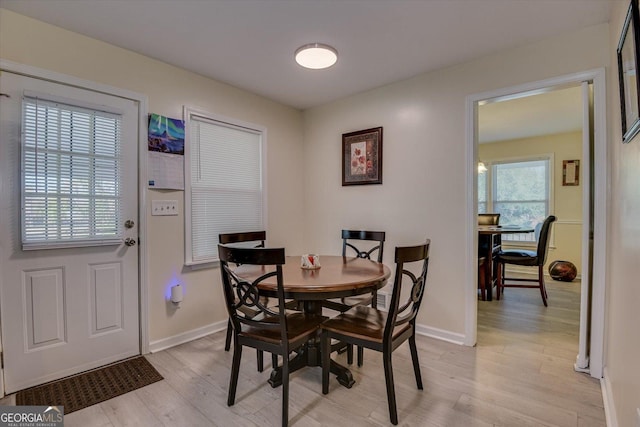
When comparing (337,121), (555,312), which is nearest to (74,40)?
(337,121)

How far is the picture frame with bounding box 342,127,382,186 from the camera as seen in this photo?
3.18 metres

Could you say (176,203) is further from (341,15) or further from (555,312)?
(555,312)

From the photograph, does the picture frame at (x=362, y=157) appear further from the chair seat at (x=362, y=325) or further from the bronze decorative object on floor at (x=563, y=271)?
the bronze decorative object on floor at (x=563, y=271)

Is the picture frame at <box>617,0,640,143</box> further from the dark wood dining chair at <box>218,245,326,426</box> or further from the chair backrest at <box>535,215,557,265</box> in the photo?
the chair backrest at <box>535,215,557,265</box>

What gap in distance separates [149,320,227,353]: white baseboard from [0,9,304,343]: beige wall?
28mm

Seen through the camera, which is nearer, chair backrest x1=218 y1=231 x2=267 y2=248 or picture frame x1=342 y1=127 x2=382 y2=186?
chair backrest x1=218 y1=231 x2=267 y2=248

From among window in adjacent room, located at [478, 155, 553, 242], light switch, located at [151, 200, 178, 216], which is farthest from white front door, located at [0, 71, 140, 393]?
window in adjacent room, located at [478, 155, 553, 242]

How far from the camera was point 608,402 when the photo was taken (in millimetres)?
1750

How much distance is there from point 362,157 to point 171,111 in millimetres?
1854

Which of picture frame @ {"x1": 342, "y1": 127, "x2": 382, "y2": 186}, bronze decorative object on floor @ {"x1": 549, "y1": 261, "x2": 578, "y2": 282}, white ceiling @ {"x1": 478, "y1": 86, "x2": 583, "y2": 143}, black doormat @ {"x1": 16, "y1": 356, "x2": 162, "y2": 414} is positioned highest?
white ceiling @ {"x1": 478, "y1": 86, "x2": 583, "y2": 143}

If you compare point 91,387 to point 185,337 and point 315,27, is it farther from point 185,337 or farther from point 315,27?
point 315,27

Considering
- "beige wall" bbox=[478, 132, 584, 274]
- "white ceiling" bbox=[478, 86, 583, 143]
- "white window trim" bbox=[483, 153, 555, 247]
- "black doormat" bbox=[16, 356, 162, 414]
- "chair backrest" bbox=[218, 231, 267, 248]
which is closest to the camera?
"black doormat" bbox=[16, 356, 162, 414]

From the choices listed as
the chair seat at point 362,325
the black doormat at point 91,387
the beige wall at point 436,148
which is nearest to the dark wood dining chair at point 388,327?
the chair seat at point 362,325

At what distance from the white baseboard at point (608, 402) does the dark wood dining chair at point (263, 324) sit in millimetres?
1552
